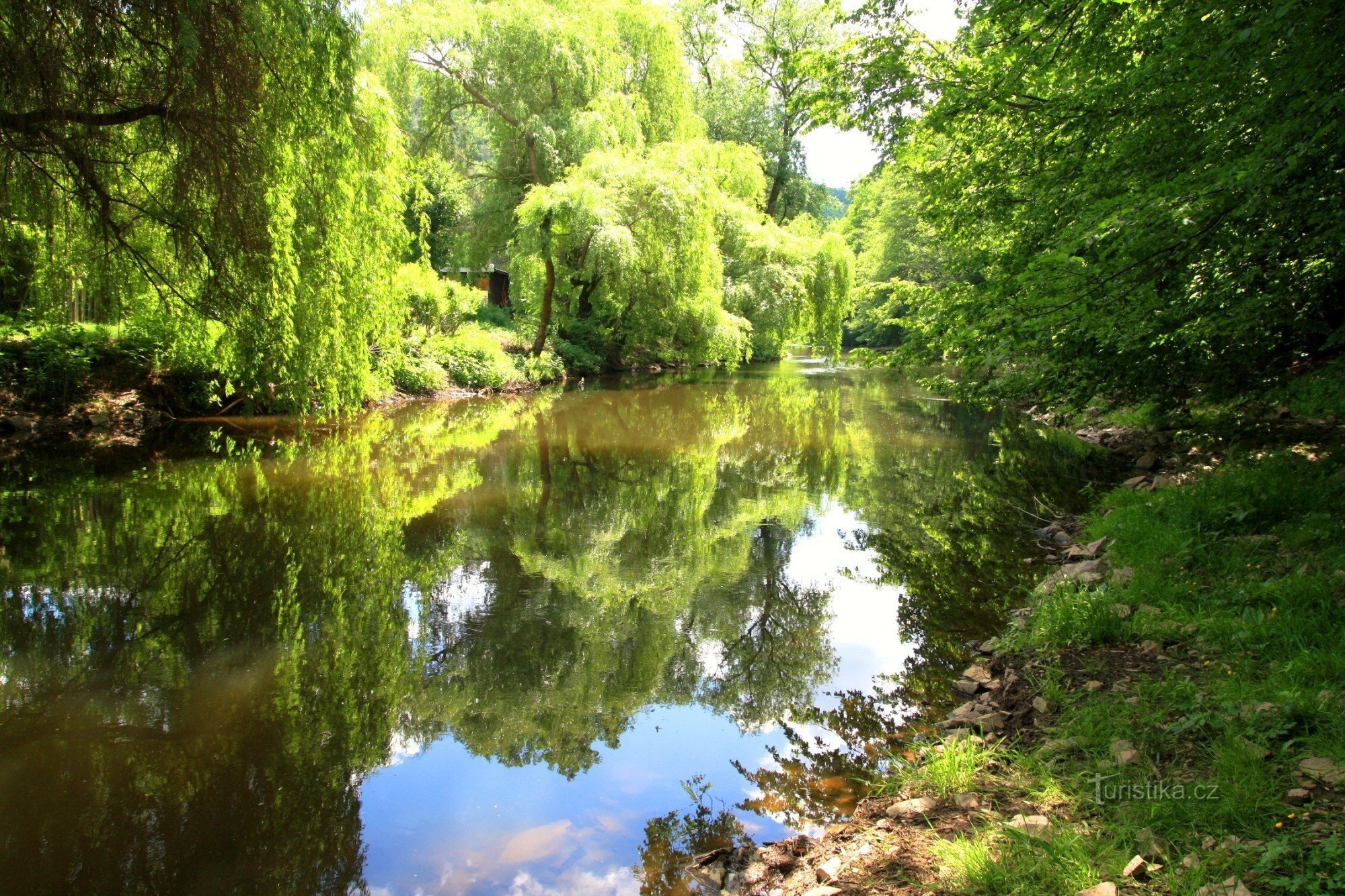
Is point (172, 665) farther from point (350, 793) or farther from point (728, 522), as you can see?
point (728, 522)

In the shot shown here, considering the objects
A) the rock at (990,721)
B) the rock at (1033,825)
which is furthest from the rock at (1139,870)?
the rock at (990,721)

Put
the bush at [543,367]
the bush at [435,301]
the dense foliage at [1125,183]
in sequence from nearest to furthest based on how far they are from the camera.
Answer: the dense foliage at [1125,183], the bush at [435,301], the bush at [543,367]

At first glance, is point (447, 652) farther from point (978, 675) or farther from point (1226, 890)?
point (1226, 890)

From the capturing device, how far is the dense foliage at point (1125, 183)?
165 inches

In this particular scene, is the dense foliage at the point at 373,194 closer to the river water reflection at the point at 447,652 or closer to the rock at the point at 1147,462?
the river water reflection at the point at 447,652

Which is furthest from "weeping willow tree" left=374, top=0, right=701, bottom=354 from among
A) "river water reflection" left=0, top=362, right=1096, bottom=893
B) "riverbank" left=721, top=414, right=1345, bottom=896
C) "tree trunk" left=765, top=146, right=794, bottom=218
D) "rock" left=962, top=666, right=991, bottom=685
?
"riverbank" left=721, top=414, right=1345, bottom=896

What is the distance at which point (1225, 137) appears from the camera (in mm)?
4719

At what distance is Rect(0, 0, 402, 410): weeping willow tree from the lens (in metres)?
6.05

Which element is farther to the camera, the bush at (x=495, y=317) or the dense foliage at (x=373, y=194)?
the bush at (x=495, y=317)

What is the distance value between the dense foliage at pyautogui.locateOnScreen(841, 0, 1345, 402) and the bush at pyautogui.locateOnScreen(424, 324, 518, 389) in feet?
40.4

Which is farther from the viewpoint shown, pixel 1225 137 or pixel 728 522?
pixel 728 522

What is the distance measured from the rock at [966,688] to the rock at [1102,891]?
6.49 feet

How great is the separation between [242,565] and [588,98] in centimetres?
1809

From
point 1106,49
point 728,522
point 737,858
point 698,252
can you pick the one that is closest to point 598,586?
point 728,522
